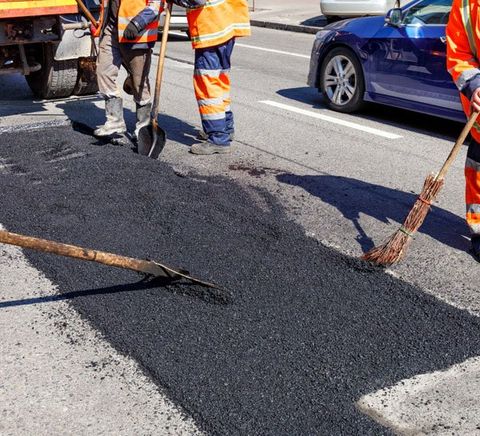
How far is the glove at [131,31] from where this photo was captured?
19.5 ft

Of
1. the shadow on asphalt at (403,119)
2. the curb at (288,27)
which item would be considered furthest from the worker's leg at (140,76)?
the curb at (288,27)

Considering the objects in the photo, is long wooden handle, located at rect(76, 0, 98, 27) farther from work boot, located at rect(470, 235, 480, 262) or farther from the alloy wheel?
work boot, located at rect(470, 235, 480, 262)

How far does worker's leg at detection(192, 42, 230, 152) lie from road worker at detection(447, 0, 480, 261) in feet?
7.94

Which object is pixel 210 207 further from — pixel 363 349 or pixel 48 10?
pixel 48 10

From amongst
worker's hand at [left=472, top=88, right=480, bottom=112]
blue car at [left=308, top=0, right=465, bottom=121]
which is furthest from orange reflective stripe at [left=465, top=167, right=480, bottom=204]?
blue car at [left=308, top=0, right=465, bottom=121]

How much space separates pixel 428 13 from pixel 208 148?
2722 millimetres

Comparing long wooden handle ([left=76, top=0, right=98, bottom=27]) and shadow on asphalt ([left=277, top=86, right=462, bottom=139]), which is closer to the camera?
long wooden handle ([left=76, top=0, right=98, bottom=27])

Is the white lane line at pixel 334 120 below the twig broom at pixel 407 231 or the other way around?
below

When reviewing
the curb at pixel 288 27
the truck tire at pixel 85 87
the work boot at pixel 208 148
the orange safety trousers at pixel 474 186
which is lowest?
the curb at pixel 288 27

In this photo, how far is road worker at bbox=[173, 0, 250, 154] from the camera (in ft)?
20.2

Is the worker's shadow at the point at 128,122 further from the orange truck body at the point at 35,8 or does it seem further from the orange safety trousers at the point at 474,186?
the orange safety trousers at the point at 474,186

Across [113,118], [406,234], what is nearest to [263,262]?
[406,234]

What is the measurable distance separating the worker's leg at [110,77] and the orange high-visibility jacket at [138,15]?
152 millimetres

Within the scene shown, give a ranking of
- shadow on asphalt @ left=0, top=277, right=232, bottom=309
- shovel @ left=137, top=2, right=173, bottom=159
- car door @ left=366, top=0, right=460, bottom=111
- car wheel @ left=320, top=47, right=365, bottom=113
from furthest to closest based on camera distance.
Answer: car wheel @ left=320, top=47, right=365, bottom=113 → car door @ left=366, top=0, right=460, bottom=111 → shovel @ left=137, top=2, right=173, bottom=159 → shadow on asphalt @ left=0, top=277, right=232, bottom=309
